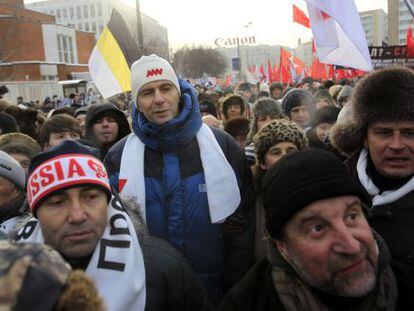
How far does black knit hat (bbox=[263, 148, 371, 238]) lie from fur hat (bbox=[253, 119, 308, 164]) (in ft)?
4.40

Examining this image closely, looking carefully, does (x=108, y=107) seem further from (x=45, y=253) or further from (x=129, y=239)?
(x=45, y=253)

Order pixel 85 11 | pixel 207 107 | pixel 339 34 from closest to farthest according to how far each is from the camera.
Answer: pixel 339 34 → pixel 207 107 → pixel 85 11

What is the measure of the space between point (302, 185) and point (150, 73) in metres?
1.69

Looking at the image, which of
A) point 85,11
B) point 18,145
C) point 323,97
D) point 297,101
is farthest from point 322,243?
point 85,11

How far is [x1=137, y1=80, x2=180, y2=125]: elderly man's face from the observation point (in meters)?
2.68

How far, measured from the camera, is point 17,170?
2.61 m

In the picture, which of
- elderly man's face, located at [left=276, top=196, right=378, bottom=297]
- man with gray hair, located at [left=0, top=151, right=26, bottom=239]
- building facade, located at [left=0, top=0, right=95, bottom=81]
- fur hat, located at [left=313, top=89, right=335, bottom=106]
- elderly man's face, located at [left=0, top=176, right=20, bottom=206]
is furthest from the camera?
building facade, located at [left=0, top=0, right=95, bottom=81]

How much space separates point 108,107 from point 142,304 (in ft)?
9.07

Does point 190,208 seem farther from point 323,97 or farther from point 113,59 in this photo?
point 323,97

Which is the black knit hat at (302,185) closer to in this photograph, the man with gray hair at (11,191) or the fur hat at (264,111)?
the man with gray hair at (11,191)

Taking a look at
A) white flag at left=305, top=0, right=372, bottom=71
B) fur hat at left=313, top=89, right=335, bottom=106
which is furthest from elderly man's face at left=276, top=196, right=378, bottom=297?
fur hat at left=313, top=89, right=335, bottom=106

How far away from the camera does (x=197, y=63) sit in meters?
61.1

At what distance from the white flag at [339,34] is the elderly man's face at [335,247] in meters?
2.38

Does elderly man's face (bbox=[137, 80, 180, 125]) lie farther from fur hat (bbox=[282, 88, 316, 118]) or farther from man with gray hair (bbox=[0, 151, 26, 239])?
fur hat (bbox=[282, 88, 316, 118])
